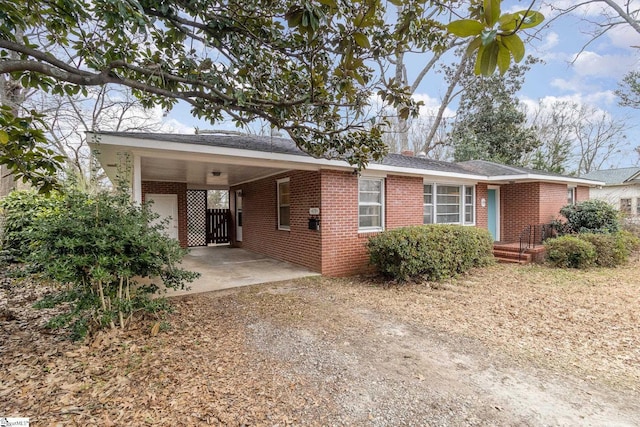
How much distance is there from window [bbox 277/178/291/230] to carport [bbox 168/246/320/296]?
1176 mm

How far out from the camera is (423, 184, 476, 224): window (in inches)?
401

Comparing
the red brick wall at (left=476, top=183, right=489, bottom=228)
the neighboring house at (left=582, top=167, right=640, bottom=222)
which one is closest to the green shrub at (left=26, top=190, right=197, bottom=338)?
the red brick wall at (left=476, top=183, right=489, bottom=228)

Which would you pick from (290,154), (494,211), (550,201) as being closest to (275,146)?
(290,154)

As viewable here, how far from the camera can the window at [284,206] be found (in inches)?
361

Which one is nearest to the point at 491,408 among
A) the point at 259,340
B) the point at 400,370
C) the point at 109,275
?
the point at 400,370

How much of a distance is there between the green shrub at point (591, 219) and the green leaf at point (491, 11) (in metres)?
12.2

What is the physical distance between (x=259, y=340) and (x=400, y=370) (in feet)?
5.76

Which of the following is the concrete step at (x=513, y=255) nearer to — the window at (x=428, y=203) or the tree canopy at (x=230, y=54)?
the window at (x=428, y=203)

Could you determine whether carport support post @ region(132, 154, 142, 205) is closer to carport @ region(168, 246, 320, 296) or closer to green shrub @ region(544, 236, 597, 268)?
carport @ region(168, 246, 320, 296)

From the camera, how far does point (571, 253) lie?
336 inches

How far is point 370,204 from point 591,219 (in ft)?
26.9

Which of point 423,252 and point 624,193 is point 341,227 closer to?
point 423,252

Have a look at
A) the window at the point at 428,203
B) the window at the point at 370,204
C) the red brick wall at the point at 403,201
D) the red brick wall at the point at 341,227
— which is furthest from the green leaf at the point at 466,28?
the window at the point at 428,203

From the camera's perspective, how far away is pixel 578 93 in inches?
886
